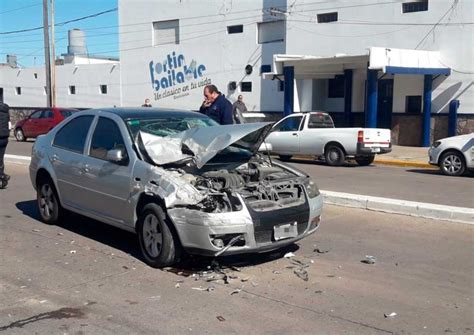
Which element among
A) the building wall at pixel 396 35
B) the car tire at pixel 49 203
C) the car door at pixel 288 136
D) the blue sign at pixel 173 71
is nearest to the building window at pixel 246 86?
the blue sign at pixel 173 71

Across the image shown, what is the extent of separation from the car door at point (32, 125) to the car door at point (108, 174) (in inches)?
770

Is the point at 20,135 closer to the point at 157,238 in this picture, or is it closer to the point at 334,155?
the point at 334,155

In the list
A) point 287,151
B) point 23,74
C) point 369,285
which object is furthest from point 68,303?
point 23,74

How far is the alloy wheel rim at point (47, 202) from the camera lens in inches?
300

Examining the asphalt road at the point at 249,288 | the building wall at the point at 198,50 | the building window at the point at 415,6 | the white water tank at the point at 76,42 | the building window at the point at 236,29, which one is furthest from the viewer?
the white water tank at the point at 76,42

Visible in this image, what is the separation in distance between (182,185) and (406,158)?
45.4ft

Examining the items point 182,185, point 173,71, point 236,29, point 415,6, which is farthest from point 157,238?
point 173,71

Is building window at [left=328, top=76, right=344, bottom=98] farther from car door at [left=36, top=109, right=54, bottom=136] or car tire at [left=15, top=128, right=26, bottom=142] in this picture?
car tire at [left=15, top=128, right=26, bottom=142]

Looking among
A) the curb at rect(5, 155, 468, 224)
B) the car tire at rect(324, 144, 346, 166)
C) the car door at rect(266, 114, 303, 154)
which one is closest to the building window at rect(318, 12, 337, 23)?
the car door at rect(266, 114, 303, 154)

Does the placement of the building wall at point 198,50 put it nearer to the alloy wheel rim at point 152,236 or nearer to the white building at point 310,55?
the white building at point 310,55

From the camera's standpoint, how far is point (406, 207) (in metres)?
8.38

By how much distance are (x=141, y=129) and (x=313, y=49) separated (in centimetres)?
1897

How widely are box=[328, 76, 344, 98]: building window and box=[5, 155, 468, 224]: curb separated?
1607 cm

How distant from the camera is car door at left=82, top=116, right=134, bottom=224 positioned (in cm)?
612
